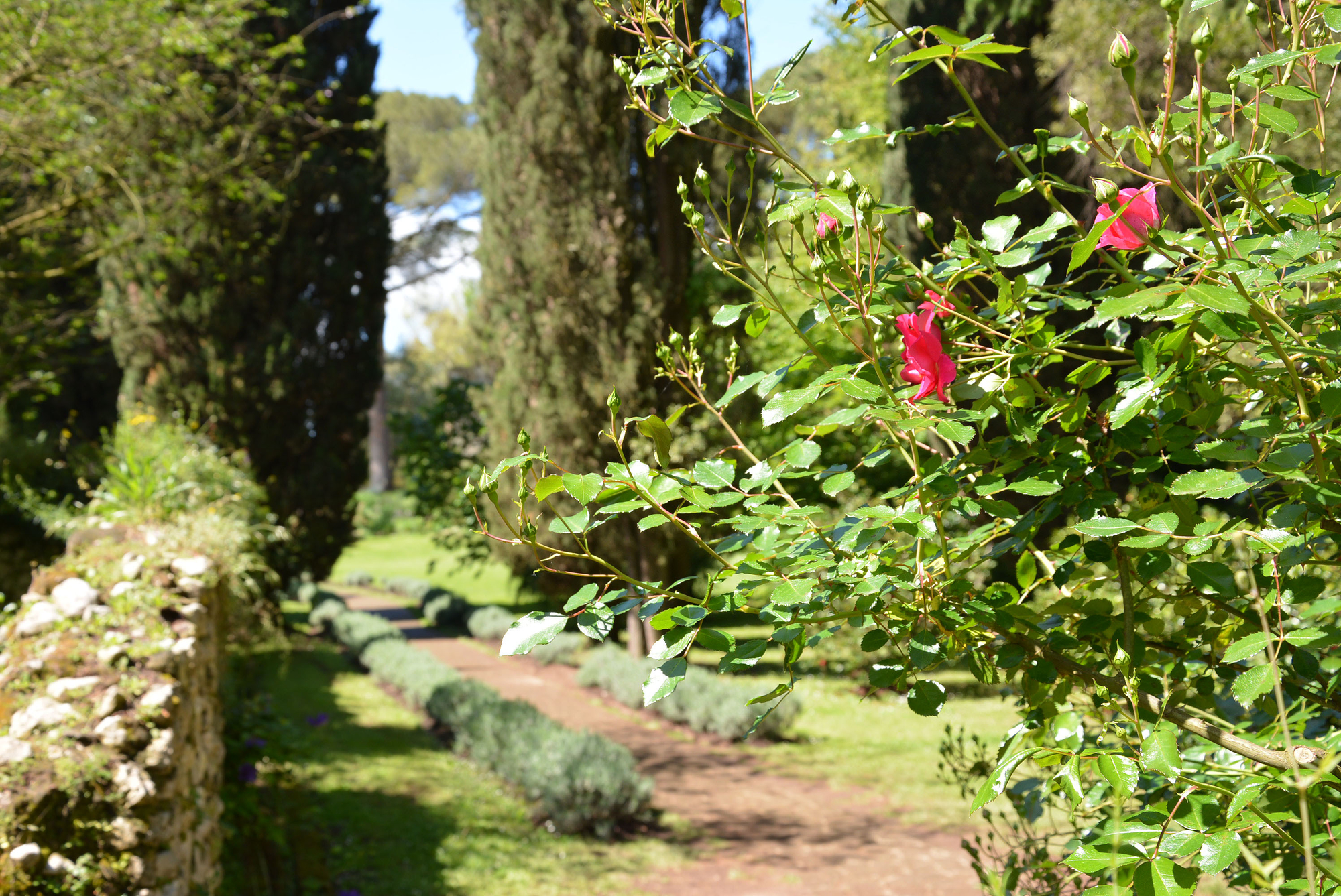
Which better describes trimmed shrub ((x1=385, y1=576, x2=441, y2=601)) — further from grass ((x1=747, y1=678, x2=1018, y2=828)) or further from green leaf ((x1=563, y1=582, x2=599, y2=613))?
green leaf ((x1=563, y1=582, x2=599, y2=613))

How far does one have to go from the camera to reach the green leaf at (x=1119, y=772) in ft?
2.51

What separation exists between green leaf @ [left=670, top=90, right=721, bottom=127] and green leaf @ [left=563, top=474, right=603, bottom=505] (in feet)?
1.30

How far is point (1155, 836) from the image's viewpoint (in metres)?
0.77

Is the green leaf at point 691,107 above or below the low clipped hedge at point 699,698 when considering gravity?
above

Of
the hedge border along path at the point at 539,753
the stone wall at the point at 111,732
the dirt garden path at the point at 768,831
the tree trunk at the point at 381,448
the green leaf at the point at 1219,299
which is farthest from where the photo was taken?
the tree trunk at the point at 381,448

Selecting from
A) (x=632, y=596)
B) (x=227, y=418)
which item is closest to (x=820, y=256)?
(x=632, y=596)

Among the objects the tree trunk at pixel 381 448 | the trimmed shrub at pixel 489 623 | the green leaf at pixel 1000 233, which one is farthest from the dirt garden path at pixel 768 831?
the tree trunk at pixel 381 448

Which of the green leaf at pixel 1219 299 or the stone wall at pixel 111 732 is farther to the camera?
the stone wall at pixel 111 732

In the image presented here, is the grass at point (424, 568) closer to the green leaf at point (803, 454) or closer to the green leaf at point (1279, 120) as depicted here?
the green leaf at point (803, 454)

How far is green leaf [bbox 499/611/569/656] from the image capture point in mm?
774

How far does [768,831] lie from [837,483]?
15.3 feet

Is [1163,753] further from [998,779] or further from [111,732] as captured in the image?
[111,732]

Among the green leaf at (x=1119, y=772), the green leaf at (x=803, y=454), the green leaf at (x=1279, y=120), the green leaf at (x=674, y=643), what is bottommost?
the green leaf at (x=1119, y=772)

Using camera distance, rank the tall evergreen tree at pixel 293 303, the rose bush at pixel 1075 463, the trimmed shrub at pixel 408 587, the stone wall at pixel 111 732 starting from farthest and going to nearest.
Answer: the trimmed shrub at pixel 408 587 < the tall evergreen tree at pixel 293 303 < the stone wall at pixel 111 732 < the rose bush at pixel 1075 463
